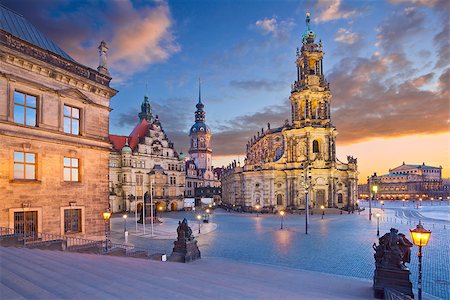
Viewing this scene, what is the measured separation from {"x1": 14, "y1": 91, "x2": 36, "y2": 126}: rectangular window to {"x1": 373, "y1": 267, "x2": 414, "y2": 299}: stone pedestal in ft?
67.6

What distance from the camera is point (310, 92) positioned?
64.1 m

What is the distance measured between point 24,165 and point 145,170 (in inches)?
1858

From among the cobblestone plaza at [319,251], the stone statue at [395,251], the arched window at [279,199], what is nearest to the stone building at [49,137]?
the cobblestone plaza at [319,251]

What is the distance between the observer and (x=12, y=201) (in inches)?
692

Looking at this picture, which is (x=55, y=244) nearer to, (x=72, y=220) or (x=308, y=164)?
(x=72, y=220)

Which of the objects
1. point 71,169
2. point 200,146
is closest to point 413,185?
point 200,146

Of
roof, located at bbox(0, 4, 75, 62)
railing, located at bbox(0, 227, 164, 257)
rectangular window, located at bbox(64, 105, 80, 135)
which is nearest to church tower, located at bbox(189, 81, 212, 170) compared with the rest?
rectangular window, located at bbox(64, 105, 80, 135)

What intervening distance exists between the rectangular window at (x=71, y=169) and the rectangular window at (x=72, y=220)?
2.30 m

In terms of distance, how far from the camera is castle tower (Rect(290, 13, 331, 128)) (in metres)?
64.3

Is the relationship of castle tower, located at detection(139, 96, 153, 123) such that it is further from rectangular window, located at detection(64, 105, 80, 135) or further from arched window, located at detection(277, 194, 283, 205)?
rectangular window, located at detection(64, 105, 80, 135)

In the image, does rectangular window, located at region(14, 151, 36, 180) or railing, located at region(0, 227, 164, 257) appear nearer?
railing, located at region(0, 227, 164, 257)

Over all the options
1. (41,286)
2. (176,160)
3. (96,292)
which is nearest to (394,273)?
(96,292)

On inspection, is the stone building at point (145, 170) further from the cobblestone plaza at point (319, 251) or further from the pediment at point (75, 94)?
the pediment at point (75, 94)

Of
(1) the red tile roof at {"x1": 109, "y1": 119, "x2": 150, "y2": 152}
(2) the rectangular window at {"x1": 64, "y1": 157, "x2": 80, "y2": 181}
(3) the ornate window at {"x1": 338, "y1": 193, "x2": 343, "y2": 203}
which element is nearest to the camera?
(2) the rectangular window at {"x1": 64, "y1": 157, "x2": 80, "y2": 181}
